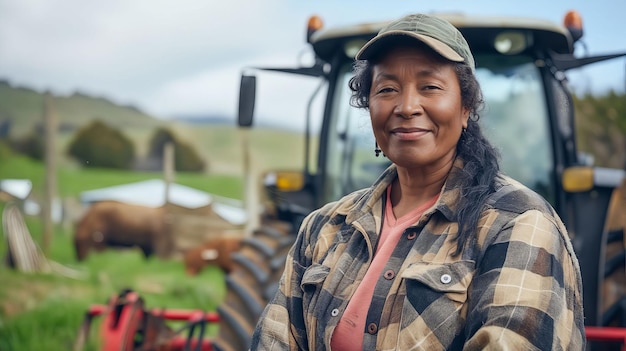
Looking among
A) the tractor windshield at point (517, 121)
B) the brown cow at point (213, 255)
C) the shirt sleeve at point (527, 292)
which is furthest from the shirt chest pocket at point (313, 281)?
the brown cow at point (213, 255)

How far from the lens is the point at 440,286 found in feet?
6.05

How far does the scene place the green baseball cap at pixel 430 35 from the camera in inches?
77.2

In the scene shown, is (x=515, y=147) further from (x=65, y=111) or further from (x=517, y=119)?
(x=65, y=111)

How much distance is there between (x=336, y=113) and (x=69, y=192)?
424 inches

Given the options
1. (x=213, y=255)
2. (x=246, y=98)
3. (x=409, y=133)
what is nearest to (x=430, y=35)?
(x=409, y=133)

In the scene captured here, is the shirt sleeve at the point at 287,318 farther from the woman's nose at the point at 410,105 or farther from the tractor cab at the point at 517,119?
the tractor cab at the point at 517,119

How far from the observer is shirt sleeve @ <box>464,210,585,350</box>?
1.74 meters

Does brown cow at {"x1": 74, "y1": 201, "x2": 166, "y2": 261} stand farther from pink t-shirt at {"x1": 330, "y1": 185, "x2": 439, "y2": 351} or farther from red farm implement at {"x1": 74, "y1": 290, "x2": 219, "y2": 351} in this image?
pink t-shirt at {"x1": 330, "y1": 185, "x2": 439, "y2": 351}

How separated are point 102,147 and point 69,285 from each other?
228 inches

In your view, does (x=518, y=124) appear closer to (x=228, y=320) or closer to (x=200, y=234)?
(x=228, y=320)

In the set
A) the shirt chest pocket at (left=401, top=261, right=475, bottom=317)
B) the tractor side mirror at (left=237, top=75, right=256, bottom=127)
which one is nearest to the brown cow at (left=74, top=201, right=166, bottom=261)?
the tractor side mirror at (left=237, top=75, right=256, bottom=127)

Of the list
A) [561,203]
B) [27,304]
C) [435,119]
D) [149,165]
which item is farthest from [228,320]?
[149,165]

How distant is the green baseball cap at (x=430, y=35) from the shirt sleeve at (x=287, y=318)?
653 millimetres

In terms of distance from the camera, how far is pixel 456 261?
188 cm
